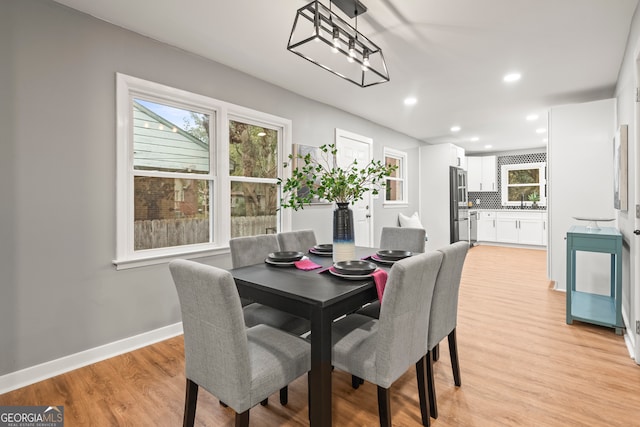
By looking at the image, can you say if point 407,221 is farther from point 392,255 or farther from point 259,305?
point 259,305

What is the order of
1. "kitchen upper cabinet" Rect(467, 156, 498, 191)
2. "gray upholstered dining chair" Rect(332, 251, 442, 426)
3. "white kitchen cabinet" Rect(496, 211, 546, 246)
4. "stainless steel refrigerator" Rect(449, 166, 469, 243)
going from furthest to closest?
"kitchen upper cabinet" Rect(467, 156, 498, 191) < "white kitchen cabinet" Rect(496, 211, 546, 246) < "stainless steel refrigerator" Rect(449, 166, 469, 243) < "gray upholstered dining chair" Rect(332, 251, 442, 426)

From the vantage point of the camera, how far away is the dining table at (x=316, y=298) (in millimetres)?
1331

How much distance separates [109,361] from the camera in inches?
90.7

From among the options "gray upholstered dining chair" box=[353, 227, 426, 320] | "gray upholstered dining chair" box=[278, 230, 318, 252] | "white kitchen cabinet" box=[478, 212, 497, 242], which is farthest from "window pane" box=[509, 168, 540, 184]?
"gray upholstered dining chair" box=[278, 230, 318, 252]

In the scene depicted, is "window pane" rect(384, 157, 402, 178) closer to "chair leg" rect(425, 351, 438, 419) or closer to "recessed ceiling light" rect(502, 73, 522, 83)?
"recessed ceiling light" rect(502, 73, 522, 83)

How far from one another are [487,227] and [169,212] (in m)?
7.41

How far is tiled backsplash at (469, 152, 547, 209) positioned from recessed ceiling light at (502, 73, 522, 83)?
5148 mm

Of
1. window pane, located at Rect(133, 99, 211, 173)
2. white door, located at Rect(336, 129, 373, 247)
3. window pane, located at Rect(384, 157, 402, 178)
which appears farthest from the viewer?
window pane, located at Rect(384, 157, 402, 178)

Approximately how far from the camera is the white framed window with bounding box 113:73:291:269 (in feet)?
8.13

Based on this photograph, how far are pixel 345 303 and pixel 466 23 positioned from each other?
7.46 ft

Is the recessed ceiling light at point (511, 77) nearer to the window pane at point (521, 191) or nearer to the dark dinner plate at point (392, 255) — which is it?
the dark dinner plate at point (392, 255)

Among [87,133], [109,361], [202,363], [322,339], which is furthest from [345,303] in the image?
[87,133]

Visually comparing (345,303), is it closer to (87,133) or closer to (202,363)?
(202,363)

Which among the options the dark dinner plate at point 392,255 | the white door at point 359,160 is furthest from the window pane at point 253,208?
the dark dinner plate at point 392,255
